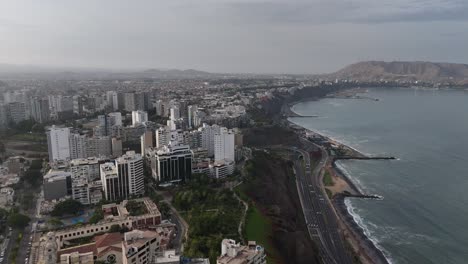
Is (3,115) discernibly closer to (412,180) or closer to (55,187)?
(55,187)

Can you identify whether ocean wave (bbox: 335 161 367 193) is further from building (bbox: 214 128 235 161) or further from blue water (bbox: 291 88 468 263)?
building (bbox: 214 128 235 161)

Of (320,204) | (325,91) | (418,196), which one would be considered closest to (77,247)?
(320,204)

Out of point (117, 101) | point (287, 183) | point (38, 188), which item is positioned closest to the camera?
point (38, 188)

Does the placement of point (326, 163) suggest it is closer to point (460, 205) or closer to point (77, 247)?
point (460, 205)

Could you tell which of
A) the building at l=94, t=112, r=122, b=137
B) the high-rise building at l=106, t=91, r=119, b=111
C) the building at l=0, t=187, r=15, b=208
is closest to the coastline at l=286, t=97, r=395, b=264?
the building at l=0, t=187, r=15, b=208

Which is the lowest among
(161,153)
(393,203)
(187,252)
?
(393,203)

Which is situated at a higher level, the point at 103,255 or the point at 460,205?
the point at 103,255

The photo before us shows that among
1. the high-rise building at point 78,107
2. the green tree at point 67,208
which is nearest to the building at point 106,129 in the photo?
the high-rise building at point 78,107
